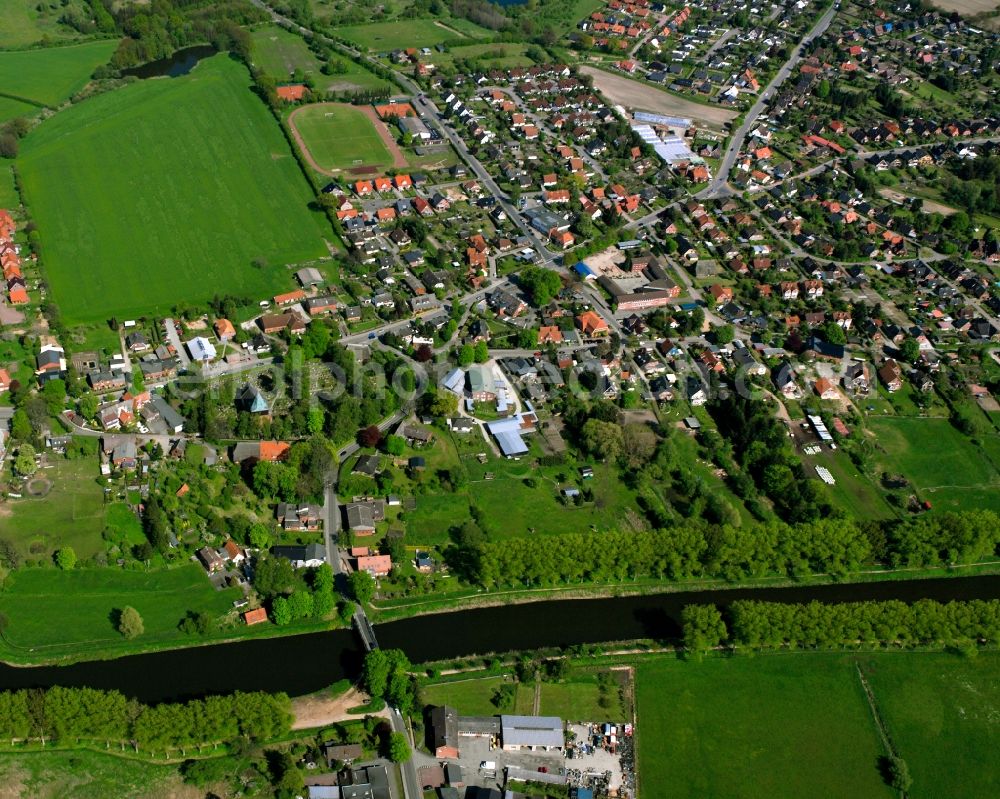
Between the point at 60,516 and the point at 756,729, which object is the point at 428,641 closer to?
the point at 756,729

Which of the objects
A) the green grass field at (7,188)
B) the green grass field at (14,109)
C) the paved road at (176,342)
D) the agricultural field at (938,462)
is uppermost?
the agricultural field at (938,462)

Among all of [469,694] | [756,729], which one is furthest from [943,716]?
[469,694]

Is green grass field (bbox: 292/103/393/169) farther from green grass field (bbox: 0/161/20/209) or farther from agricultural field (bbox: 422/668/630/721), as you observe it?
agricultural field (bbox: 422/668/630/721)

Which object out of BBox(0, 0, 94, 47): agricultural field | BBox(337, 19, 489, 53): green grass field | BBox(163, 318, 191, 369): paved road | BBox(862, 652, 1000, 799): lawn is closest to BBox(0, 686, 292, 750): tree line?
BBox(163, 318, 191, 369): paved road

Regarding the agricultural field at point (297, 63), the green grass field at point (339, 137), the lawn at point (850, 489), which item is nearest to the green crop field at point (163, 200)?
the green grass field at point (339, 137)

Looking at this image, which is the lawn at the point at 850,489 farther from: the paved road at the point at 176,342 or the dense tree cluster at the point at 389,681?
the paved road at the point at 176,342

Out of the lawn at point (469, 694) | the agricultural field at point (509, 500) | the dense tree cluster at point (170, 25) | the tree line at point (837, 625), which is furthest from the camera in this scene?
the dense tree cluster at point (170, 25)
